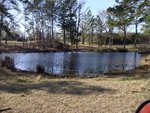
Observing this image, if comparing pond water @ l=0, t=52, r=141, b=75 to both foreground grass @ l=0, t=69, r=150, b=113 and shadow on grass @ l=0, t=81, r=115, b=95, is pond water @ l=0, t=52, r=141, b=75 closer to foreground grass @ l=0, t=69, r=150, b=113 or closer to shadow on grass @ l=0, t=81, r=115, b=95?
shadow on grass @ l=0, t=81, r=115, b=95

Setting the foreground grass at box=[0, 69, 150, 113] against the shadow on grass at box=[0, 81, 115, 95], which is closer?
the foreground grass at box=[0, 69, 150, 113]

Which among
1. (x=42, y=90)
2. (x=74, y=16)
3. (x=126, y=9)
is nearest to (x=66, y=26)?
(x=74, y=16)

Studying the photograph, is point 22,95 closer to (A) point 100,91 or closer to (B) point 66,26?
(A) point 100,91

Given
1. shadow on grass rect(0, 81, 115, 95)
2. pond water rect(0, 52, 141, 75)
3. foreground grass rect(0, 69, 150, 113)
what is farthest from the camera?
pond water rect(0, 52, 141, 75)

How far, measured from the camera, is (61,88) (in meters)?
11.4

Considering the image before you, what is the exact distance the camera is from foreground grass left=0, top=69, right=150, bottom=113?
861cm

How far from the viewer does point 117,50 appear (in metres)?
73.2

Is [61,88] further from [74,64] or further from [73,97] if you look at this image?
[74,64]

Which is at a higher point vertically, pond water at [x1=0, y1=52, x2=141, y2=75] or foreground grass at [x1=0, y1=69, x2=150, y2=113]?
foreground grass at [x1=0, y1=69, x2=150, y2=113]

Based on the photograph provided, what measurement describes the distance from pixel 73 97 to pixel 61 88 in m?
1.52

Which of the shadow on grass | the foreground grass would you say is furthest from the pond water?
the foreground grass

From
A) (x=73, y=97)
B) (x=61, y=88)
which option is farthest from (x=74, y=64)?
(x=73, y=97)

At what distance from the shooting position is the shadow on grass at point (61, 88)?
1076 cm

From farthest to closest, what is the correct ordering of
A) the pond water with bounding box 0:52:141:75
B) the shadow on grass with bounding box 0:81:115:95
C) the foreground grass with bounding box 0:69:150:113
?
the pond water with bounding box 0:52:141:75
the shadow on grass with bounding box 0:81:115:95
the foreground grass with bounding box 0:69:150:113
